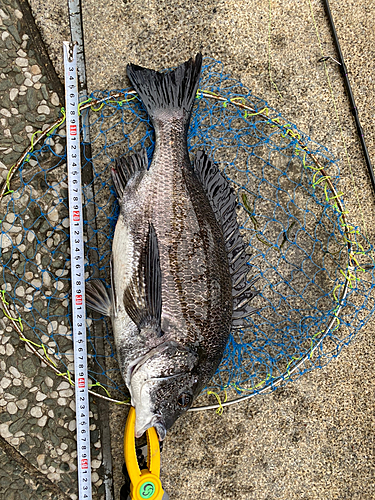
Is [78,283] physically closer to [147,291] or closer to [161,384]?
[147,291]

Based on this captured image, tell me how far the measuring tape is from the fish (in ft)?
0.37

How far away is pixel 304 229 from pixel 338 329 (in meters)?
0.69

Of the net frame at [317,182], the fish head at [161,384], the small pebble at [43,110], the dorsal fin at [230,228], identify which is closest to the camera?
the fish head at [161,384]

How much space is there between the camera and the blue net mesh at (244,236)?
7.42 ft

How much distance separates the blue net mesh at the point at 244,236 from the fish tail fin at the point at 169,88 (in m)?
0.14

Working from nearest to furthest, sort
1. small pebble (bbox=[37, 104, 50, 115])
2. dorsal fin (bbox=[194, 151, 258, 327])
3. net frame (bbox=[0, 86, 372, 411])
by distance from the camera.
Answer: dorsal fin (bbox=[194, 151, 258, 327]), net frame (bbox=[0, 86, 372, 411]), small pebble (bbox=[37, 104, 50, 115])

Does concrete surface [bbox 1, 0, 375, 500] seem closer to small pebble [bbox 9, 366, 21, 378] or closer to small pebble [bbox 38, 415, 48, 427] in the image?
small pebble [bbox 38, 415, 48, 427]

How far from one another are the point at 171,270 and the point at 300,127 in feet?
4.49

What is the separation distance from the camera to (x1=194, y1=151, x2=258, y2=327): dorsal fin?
2064 millimetres

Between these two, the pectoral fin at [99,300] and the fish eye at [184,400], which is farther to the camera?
the pectoral fin at [99,300]

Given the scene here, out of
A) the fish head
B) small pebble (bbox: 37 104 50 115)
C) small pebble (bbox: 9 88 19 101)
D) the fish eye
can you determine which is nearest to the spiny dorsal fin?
the fish head

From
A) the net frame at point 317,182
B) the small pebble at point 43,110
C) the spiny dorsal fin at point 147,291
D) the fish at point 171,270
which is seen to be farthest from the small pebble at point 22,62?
the spiny dorsal fin at point 147,291

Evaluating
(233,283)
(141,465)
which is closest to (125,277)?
(233,283)

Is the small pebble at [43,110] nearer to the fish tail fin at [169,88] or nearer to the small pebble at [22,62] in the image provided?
the small pebble at [22,62]
